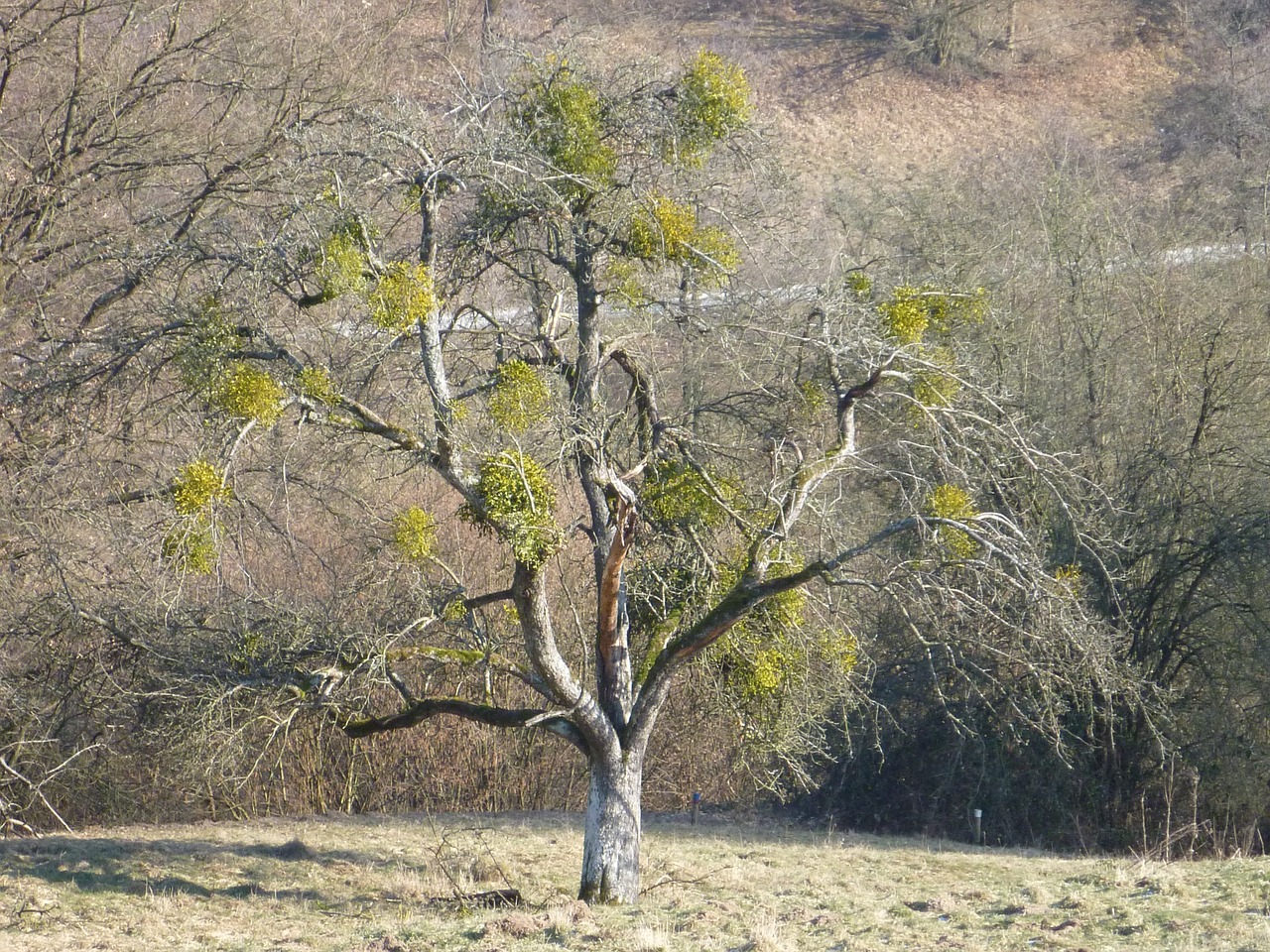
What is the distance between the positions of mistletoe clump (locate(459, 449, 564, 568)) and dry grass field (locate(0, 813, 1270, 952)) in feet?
7.61

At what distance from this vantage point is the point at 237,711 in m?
8.68

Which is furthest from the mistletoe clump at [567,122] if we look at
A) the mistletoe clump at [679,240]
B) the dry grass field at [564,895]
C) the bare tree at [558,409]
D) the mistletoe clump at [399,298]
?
the dry grass field at [564,895]

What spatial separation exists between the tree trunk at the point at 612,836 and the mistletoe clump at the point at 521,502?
228 centimetres

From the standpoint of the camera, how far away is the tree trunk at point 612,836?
910cm

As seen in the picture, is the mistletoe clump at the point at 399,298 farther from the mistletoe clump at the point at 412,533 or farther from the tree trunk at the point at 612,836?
the tree trunk at the point at 612,836

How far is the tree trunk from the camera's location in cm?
910

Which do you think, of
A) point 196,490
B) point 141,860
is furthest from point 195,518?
point 141,860

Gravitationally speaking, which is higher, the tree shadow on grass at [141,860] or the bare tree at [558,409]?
the bare tree at [558,409]

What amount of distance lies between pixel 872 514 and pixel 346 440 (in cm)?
767

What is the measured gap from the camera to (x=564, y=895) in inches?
390

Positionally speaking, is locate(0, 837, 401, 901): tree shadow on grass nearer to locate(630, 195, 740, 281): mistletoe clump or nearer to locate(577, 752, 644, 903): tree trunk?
locate(577, 752, 644, 903): tree trunk

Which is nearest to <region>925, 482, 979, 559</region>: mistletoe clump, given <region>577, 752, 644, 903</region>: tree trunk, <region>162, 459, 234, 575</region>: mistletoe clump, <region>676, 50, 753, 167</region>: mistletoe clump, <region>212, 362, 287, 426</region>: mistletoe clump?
<region>676, 50, 753, 167</region>: mistletoe clump

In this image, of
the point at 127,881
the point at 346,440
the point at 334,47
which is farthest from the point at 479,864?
the point at 334,47

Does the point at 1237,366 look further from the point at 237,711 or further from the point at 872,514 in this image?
the point at 237,711
